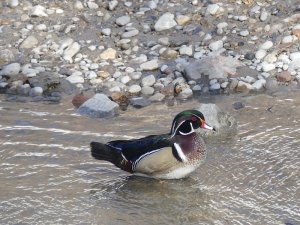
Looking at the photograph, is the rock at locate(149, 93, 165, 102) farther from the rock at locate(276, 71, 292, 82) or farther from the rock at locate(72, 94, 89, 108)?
the rock at locate(276, 71, 292, 82)

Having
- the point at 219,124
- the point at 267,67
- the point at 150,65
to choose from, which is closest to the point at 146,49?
the point at 150,65

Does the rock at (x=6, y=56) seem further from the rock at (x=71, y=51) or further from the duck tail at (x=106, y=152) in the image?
the duck tail at (x=106, y=152)

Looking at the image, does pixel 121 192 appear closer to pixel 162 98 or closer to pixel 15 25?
pixel 162 98

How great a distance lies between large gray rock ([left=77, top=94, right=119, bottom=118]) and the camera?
314 inches

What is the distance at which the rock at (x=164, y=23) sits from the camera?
9.57 meters

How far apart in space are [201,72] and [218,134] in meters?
1.35

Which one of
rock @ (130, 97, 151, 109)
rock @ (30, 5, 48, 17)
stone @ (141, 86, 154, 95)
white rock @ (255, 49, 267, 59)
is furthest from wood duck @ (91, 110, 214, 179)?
rock @ (30, 5, 48, 17)

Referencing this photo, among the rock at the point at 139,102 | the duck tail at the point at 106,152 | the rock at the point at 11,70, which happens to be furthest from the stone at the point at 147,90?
the duck tail at the point at 106,152

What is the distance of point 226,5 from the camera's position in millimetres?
9859

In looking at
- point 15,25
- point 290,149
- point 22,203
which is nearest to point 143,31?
point 15,25

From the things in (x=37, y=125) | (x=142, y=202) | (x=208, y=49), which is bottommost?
(x=142, y=202)

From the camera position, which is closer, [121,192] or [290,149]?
[121,192]

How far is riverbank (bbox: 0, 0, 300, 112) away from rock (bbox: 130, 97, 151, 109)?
0.01 metres

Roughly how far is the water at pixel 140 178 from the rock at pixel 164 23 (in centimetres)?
162
